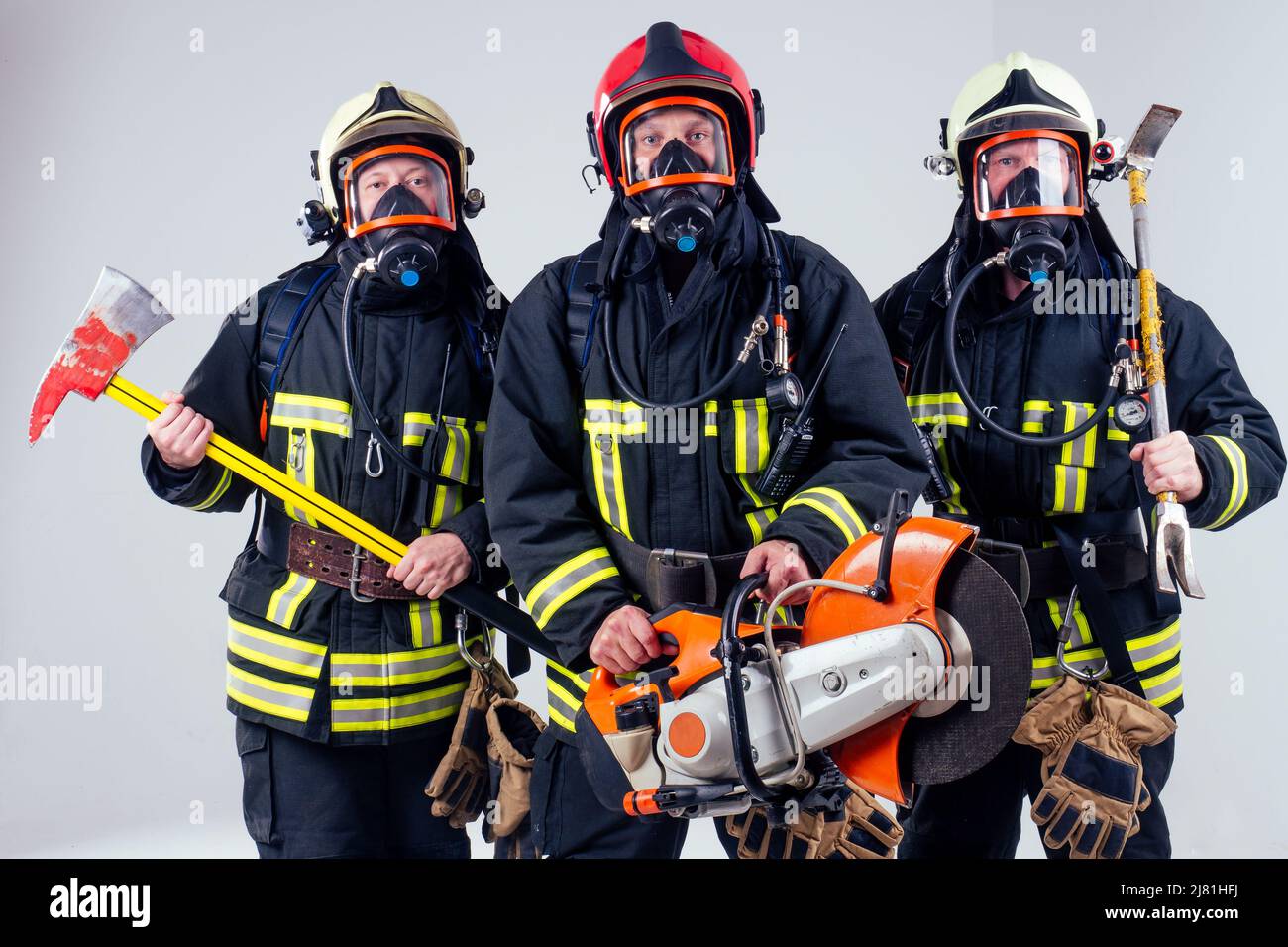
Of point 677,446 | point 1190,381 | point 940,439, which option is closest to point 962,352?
point 940,439

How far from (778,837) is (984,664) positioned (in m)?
0.77

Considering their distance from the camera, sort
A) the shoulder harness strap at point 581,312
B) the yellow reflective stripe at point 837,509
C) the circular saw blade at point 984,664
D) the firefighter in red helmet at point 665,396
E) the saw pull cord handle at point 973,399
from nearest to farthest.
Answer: the circular saw blade at point 984,664
the yellow reflective stripe at point 837,509
the firefighter in red helmet at point 665,396
the shoulder harness strap at point 581,312
the saw pull cord handle at point 973,399

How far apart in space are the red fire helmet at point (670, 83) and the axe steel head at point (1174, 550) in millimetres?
1141

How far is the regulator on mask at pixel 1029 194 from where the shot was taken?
9.31 ft

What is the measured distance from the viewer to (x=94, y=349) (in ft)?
9.88

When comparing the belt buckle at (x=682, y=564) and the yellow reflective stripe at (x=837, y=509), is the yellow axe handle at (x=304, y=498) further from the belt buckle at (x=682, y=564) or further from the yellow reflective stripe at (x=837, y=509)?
the yellow reflective stripe at (x=837, y=509)

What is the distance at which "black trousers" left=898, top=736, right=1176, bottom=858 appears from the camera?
9.47ft

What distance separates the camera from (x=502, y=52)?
4.14m

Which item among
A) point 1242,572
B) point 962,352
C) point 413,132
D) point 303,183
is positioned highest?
point 303,183

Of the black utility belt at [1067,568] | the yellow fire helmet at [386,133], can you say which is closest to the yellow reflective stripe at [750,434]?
the black utility belt at [1067,568]

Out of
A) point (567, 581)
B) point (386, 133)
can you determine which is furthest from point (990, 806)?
point (386, 133)

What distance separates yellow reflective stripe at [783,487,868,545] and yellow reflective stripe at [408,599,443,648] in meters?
0.93
